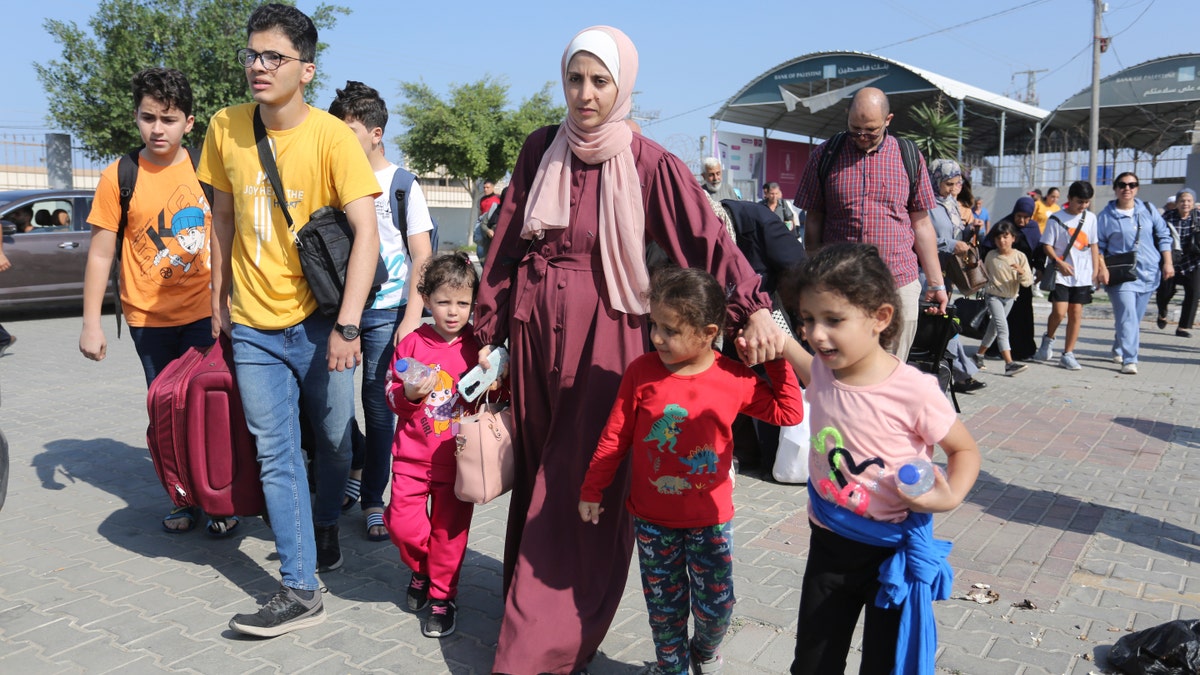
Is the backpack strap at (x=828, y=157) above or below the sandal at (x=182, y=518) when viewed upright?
above

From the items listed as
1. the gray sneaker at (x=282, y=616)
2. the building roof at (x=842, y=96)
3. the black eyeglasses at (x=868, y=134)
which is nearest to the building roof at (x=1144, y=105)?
the building roof at (x=842, y=96)

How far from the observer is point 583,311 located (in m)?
3.12

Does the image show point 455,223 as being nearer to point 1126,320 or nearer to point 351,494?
point 1126,320

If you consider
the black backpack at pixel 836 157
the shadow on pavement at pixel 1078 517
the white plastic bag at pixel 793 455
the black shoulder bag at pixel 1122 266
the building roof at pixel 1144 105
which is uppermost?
the building roof at pixel 1144 105

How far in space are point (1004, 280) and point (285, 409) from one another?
7888mm

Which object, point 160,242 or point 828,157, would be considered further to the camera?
point 828,157

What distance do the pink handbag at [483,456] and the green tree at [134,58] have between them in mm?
22768

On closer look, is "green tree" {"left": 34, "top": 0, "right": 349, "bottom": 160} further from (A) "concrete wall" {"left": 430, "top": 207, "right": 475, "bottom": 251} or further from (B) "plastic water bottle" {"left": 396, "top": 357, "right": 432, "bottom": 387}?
(B) "plastic water bottle" {"left": 396, "top": 357, "right": 432, "bottom": 387}

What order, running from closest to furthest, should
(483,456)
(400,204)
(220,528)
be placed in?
1. (483,456)
2. (400,204)
3. (220,528)

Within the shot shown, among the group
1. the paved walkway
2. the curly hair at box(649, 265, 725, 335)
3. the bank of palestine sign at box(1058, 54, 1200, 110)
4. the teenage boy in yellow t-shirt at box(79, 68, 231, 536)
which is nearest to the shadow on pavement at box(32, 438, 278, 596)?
the paved walkway

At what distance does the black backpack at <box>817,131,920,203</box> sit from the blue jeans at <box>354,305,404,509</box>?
2.42 meters

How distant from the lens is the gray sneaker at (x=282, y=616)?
3412 mm

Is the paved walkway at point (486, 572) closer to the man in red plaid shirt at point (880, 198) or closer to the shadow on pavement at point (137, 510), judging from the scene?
the shadow on pavement at point (137, 510)

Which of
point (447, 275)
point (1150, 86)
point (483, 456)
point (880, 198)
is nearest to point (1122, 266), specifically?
point (880, 198)
